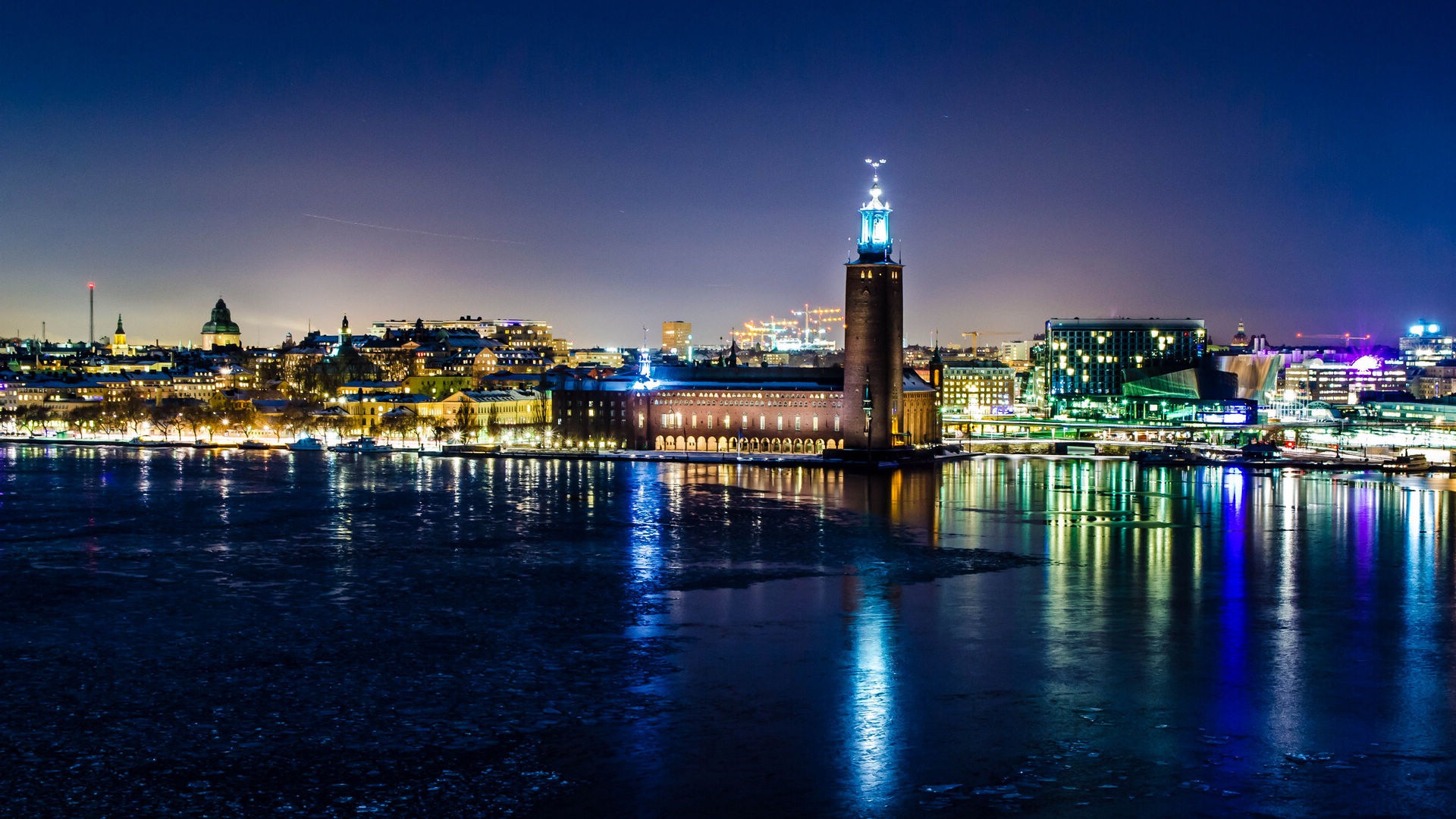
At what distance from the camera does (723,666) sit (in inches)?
528

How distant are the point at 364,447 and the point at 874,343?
1803 centimetres

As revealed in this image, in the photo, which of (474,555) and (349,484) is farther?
(349,484)

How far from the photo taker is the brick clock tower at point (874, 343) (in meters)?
42.1

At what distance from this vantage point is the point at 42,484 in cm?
3334

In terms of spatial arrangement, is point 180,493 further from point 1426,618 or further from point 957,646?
point 1426,618

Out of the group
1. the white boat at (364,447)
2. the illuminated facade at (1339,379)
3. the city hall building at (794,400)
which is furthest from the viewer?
the illuminated facade at (1339,379)

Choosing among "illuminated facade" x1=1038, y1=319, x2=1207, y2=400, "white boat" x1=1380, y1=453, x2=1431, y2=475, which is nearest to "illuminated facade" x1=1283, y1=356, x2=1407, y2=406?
"illuminated facade" x1=1038, y1=319, x2=1207, y2=400

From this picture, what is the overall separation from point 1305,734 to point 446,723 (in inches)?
262

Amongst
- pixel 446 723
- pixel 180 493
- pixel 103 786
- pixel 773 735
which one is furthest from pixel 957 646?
pixel 180 493

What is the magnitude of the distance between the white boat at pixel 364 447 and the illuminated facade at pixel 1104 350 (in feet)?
123

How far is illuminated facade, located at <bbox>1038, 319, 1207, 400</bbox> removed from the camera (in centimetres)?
7412

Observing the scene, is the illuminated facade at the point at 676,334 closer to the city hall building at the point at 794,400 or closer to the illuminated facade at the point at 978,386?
the illuminated facade at the point at 978,386

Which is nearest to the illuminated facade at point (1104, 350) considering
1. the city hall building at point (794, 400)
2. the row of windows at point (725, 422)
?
the city hall building at point (794, 400)

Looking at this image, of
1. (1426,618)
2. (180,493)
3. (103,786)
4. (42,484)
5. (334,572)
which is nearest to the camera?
(103,786)
